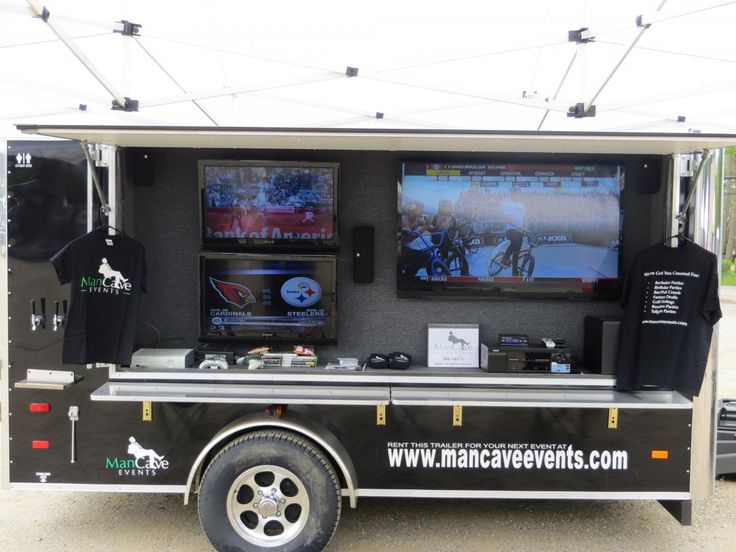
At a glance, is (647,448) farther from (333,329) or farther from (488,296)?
(333,329)

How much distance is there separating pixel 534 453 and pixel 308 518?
1215 mm

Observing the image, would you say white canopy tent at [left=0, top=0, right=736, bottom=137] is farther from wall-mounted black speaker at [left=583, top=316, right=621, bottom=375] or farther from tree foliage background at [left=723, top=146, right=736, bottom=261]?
tree foliage background at [left=723, top=146, right=736, bottom=261]

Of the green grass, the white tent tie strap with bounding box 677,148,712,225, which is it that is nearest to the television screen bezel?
the white tent tie strap with bounding box 677,148,712,225

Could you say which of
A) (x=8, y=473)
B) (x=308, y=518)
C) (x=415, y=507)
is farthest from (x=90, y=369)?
(x=415, y=507)

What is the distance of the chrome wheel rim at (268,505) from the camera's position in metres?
3.12

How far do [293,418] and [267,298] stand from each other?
843 millimetres

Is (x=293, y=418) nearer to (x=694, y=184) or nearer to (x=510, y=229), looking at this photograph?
(x=510, y=229)

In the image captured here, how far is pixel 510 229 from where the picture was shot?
12.3ft

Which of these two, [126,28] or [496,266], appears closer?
[496,266]

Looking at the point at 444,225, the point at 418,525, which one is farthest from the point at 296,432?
the point at 444,225

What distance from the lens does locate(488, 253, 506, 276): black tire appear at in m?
3.74

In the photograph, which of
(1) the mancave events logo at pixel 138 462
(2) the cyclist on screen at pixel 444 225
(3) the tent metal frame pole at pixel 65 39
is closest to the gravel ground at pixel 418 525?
(1) the mancave events logo at pixel 138 462

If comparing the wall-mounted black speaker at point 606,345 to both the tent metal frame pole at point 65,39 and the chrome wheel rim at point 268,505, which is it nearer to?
the chrome wheel rim at point 268,505

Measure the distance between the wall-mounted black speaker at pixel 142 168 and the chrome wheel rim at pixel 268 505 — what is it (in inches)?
72.3
